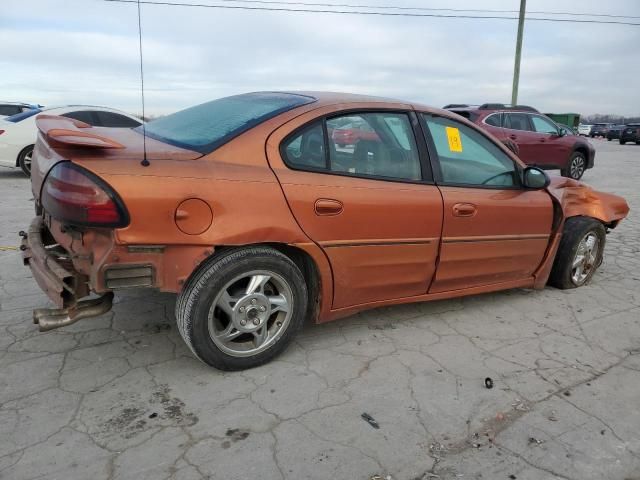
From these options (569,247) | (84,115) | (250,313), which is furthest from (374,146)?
(84,115)

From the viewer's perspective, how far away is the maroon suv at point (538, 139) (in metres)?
11.9

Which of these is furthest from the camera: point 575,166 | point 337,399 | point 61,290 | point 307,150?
point 575,166

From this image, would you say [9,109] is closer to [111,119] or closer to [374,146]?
[111,119]

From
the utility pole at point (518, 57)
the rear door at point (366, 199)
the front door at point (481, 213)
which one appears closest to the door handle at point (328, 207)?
the rear door at point (366, 199)

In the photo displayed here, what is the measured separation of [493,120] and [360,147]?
965 cm

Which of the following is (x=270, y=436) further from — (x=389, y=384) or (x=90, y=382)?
(x=90, y=382)

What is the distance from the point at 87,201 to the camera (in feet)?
7.68

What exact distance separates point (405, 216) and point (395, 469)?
1.48m

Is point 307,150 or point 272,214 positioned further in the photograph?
point 307,150

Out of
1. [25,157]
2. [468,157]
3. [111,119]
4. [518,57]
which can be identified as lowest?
[25,157]

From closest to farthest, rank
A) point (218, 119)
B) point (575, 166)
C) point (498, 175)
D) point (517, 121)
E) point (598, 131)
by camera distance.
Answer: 1. point (218, 119)
2. point (498, 175)
3. point (517, 121)
4. point (575, 166)
5. point (598, 131)

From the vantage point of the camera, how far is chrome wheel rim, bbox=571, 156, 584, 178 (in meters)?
12.5

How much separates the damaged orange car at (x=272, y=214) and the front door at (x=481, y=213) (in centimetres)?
1

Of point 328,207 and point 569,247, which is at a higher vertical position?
point 328,207
